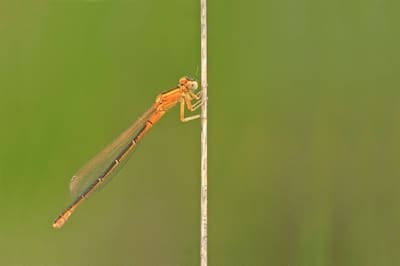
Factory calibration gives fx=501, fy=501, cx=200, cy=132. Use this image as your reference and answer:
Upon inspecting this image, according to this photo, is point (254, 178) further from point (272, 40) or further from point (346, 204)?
point (272, 40)

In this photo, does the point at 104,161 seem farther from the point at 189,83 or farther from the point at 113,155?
the point at 189,83

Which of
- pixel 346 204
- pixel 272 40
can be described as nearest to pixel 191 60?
pixel 272 40

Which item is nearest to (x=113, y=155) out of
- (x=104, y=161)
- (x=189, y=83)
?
(x=104, y=161)

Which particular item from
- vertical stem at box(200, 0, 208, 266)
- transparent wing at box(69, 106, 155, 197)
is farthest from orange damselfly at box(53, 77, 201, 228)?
vertical stem at box(200, 0, 208, 266)

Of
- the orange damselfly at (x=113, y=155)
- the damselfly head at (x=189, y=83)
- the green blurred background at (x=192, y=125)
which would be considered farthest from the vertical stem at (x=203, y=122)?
the green blurred background at (x=192, y=125)

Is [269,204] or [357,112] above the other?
[357,112]

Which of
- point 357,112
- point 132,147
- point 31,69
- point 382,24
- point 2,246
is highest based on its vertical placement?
point 382,24
